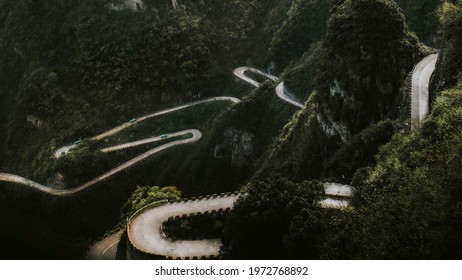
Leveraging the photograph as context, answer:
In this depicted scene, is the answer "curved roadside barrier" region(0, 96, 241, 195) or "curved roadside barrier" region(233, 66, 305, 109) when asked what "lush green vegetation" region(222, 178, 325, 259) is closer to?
"curved roadside barrier" region(233, 66, 305, 109)

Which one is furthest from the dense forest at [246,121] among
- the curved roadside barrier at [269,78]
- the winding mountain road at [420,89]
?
the curved roadside barrier at [269,78]

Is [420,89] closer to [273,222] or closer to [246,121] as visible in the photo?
[273,222]

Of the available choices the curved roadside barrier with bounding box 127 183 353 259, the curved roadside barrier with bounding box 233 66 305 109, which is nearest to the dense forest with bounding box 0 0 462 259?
the curved roadside barrier with bounding box 233 66 305 109

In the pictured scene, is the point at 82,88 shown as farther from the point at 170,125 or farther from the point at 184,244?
the point at 184,244

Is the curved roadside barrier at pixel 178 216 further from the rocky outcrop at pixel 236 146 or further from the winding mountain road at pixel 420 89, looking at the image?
the rocky outcrop at pixel 236 146

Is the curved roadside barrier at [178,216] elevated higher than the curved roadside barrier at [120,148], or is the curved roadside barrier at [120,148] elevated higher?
the curved roadside barrier at [178,216]

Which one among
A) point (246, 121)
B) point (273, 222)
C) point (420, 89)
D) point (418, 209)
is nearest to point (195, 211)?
point (273, 222)

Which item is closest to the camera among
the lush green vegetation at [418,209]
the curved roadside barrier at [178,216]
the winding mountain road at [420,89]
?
the lush green vegetation at [418,209]
